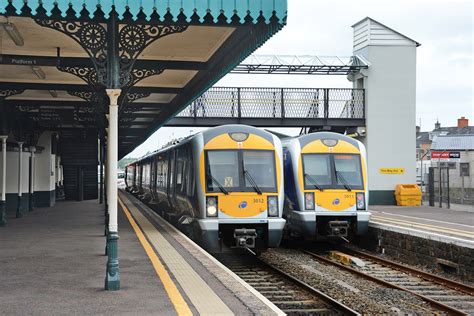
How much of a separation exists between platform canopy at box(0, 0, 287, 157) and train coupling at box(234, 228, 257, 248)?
328 cm

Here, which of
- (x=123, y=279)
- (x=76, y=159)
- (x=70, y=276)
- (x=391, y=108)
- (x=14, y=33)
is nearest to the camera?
(x=123, y=279)

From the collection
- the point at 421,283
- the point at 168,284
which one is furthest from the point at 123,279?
the point at 421,283

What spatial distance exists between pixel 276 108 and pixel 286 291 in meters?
18.8

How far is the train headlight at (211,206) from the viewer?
13.1 m

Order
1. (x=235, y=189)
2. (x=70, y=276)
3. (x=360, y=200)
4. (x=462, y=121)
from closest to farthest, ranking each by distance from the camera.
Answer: (x=70, y=276)
(x=235, y=189)
(x=360, y=200)
(x=462, y=121)

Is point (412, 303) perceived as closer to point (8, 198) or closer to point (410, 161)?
point (8, 198)

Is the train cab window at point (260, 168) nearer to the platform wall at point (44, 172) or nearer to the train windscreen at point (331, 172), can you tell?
the train windscreen at point (331, 172)

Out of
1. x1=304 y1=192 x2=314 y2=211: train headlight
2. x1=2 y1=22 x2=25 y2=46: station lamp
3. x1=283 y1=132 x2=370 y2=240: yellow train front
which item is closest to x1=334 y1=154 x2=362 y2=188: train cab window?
x1=283 y1=132 x2=370 y2=240: yellow train front

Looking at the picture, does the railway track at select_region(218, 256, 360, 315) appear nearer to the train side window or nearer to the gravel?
the gravel

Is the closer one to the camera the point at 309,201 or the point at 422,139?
the point at 309,201

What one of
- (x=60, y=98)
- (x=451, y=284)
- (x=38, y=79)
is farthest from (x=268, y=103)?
(x=451, y=284)

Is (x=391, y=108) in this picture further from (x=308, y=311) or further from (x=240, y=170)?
(x=308, y=311)

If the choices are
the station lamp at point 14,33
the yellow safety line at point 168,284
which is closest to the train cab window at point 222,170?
the yellow safety line at point 168,284

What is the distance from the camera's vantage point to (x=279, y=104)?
2927cm
